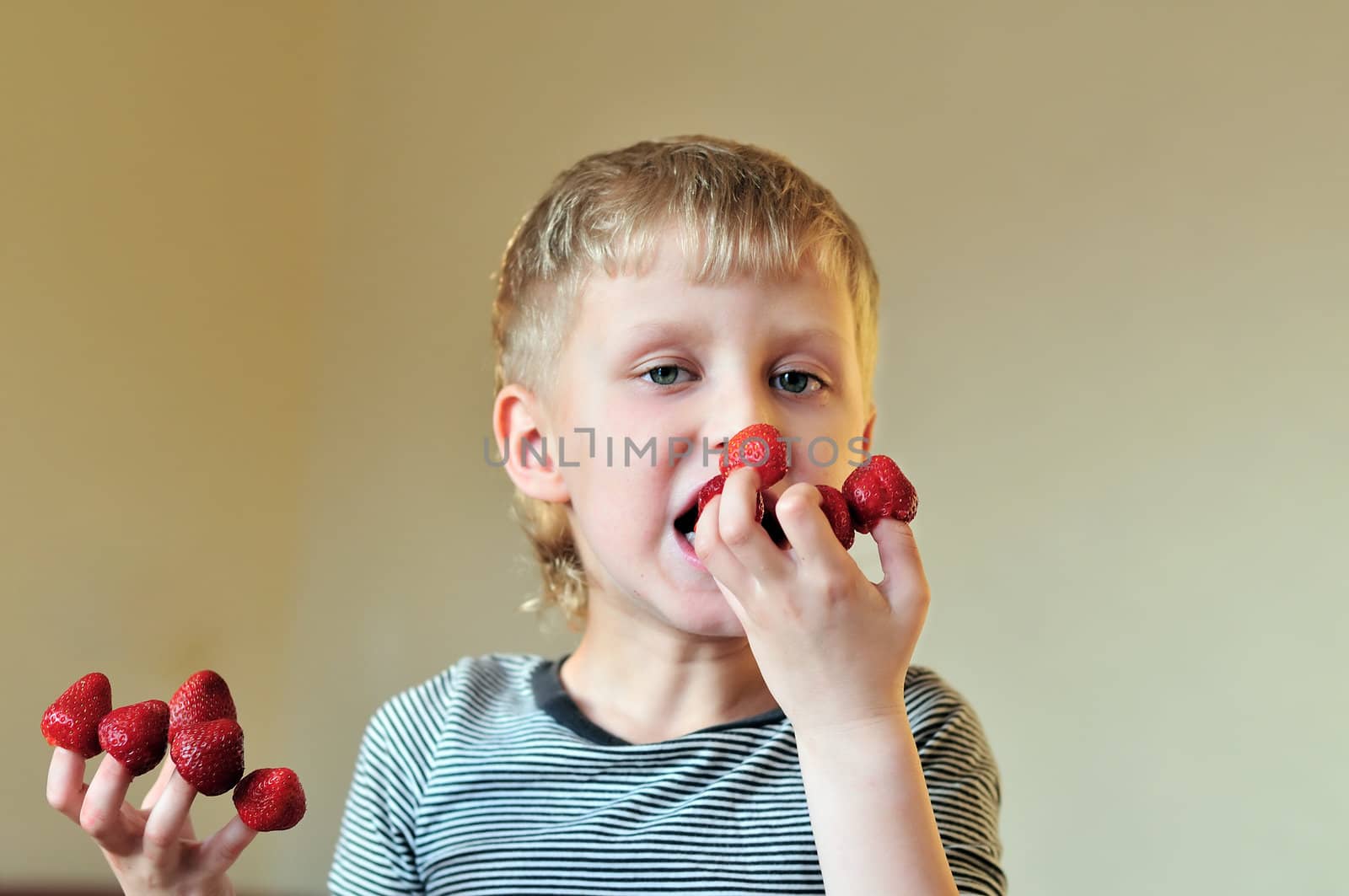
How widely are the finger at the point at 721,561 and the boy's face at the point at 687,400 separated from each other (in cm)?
17

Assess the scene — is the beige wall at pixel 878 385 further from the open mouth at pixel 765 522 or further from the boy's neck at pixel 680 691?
the open mouth at pixel 765 522

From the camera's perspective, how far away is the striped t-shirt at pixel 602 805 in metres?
0.93

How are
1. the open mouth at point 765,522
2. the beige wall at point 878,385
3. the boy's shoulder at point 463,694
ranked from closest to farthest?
the open mouth at point 765,522
the boy's shoulder at point 463,694
the beige wall at point 878,385

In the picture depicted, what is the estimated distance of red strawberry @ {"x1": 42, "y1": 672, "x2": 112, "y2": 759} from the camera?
729 millimetres

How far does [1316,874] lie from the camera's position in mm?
1679

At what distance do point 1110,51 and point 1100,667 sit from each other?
1004 mm

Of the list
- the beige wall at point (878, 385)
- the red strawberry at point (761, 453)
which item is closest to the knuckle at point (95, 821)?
the red strawberry at point (761, 453)

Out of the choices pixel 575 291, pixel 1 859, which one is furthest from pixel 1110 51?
pixel 1 859

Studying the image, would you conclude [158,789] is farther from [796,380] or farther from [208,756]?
[796,380]

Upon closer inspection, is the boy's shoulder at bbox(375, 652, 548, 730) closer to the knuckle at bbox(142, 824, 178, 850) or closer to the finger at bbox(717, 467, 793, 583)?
the knuckle at bbox(142, 824, 178, 850)

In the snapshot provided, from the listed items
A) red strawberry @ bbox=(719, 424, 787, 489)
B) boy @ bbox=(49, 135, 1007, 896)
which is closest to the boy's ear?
boy @ bbox=(49, 135, 1007, 896)

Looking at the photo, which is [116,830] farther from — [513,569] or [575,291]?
[513,569]

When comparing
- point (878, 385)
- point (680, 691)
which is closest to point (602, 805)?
point (680, 691)

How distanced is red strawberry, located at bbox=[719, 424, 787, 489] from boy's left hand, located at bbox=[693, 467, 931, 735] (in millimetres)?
38
